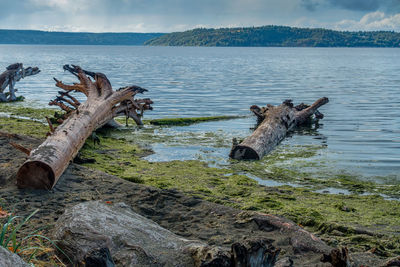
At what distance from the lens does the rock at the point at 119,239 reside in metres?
4.24

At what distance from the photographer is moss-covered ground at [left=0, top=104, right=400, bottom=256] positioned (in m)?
6.02

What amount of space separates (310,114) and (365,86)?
18.3 metres

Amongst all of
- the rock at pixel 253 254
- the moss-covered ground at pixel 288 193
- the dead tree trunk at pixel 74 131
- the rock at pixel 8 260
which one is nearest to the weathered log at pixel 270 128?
the moss-covered ground at pixel 288 193

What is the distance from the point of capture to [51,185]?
23.5 ft

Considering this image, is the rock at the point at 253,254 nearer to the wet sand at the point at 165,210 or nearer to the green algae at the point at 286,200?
the wet sand at the point at 165,210

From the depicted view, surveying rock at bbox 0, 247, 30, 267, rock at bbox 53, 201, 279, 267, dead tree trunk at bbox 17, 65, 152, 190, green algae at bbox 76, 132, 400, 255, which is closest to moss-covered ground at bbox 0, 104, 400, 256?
green algae at bbox 76, 132, 400, 255

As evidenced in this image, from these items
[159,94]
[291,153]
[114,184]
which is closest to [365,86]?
[159,94]

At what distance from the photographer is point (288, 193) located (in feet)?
26.5

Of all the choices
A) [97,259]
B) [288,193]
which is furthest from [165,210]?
[97,259]

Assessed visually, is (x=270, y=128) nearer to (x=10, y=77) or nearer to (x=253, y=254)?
(x=253, y=254)

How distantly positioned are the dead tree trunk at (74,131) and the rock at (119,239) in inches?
97.0

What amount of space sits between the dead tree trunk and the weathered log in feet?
12.5

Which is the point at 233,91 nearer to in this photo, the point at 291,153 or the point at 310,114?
the point at 310,114

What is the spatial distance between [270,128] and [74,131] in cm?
573
